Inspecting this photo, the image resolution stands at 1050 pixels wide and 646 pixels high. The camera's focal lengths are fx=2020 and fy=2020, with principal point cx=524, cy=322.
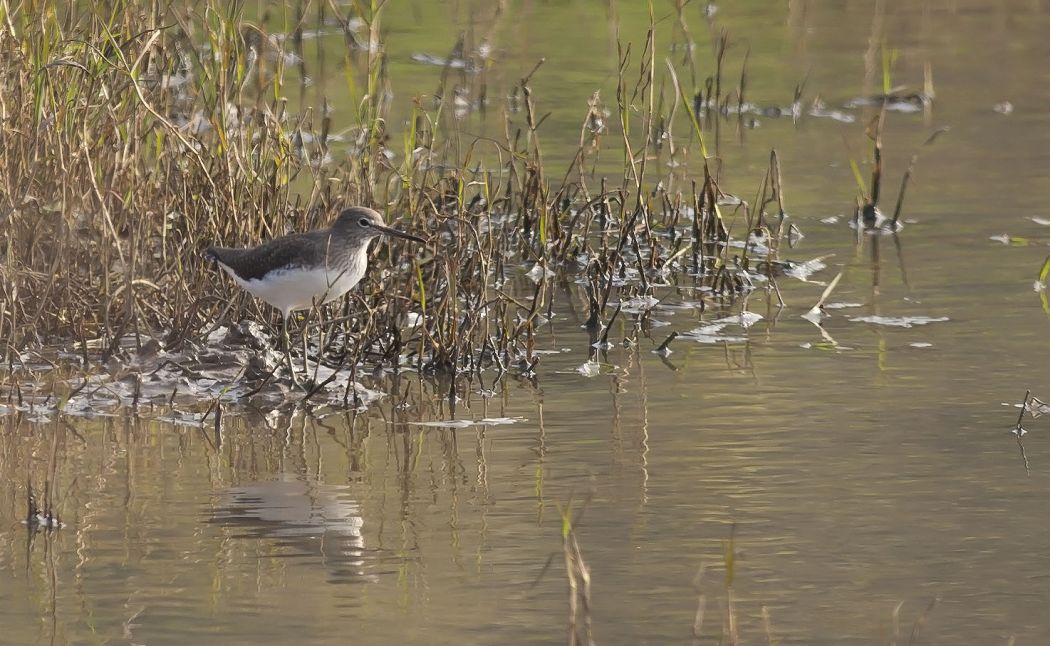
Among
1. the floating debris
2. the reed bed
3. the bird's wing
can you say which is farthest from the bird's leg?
the floating debris

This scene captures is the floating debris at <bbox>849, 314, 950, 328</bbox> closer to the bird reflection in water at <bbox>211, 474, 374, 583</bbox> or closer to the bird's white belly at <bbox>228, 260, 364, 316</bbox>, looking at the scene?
the bird's white belly at <bbox>228, 260, 364, 316</bbox>

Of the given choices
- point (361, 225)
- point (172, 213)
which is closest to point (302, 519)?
point (361, 225)

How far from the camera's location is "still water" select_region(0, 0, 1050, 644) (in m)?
5.38

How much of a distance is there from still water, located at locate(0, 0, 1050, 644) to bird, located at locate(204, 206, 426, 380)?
0.46 m

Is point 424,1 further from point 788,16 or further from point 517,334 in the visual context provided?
point 517,334

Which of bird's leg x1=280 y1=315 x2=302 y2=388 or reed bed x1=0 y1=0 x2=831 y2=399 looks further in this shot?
reed bed x1=0 y1=0 x2=831 y2=399

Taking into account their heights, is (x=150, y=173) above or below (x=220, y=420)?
above

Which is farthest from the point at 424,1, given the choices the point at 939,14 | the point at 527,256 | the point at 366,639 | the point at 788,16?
the point at 366,639

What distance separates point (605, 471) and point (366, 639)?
1741 mm

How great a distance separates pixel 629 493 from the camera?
6504mm

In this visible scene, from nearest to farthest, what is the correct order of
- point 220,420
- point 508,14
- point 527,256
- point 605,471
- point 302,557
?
point 302,557, point 605,471, point 220,420, point 527,256, point 508,14

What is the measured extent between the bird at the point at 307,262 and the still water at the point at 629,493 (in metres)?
0.46

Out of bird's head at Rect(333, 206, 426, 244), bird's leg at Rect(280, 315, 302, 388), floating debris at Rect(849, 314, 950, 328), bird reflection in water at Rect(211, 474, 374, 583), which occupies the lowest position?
bird reflection in water at Rect(211, 474, 374, 583)

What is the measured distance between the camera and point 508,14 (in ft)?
61.5
